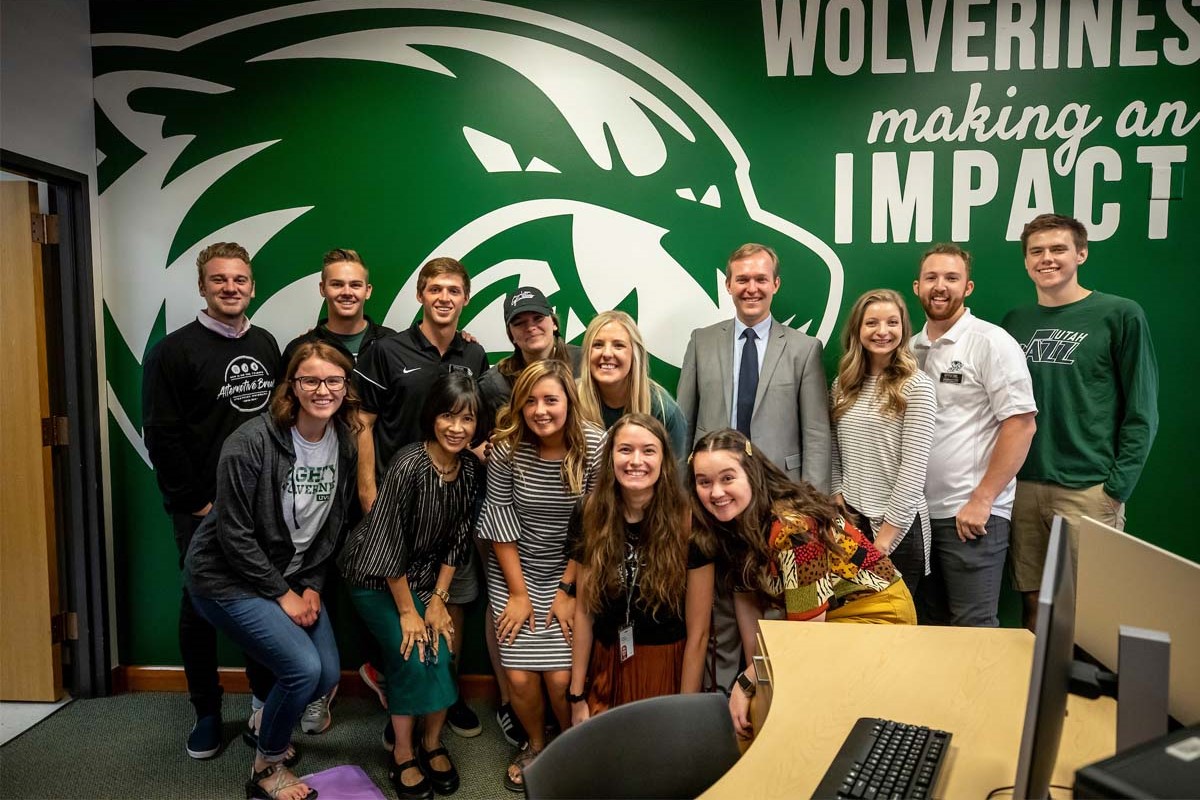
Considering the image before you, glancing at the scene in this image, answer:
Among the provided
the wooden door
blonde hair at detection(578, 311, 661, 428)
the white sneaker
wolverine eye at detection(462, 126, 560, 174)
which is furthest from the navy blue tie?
the wooden door

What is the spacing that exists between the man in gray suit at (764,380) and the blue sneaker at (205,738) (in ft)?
6.66

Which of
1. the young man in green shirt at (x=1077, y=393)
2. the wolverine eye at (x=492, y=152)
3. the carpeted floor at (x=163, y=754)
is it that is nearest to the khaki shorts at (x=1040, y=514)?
the young man in green shirt at (x=1077, y=393)

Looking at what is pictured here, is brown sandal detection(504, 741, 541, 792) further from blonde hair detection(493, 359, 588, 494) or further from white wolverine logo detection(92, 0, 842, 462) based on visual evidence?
white wolverine logo detection(92, 0, 842, 462)

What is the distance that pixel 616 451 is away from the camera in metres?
2.29

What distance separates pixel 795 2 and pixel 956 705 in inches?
108

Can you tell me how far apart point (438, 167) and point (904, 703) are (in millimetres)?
2711

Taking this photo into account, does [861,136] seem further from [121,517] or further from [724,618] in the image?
[121,517]

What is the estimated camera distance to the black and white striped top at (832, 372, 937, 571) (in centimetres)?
256

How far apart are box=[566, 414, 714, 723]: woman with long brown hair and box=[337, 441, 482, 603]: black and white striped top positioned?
0.49 m

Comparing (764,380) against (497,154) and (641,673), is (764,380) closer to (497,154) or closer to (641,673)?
(641,673)

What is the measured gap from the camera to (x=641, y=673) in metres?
2.38

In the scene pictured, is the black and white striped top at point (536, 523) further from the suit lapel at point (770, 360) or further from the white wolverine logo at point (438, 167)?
the white wolverine logo at point (438, 167)

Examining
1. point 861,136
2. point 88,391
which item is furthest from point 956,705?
point 88,391

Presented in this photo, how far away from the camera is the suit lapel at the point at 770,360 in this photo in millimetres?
2787
